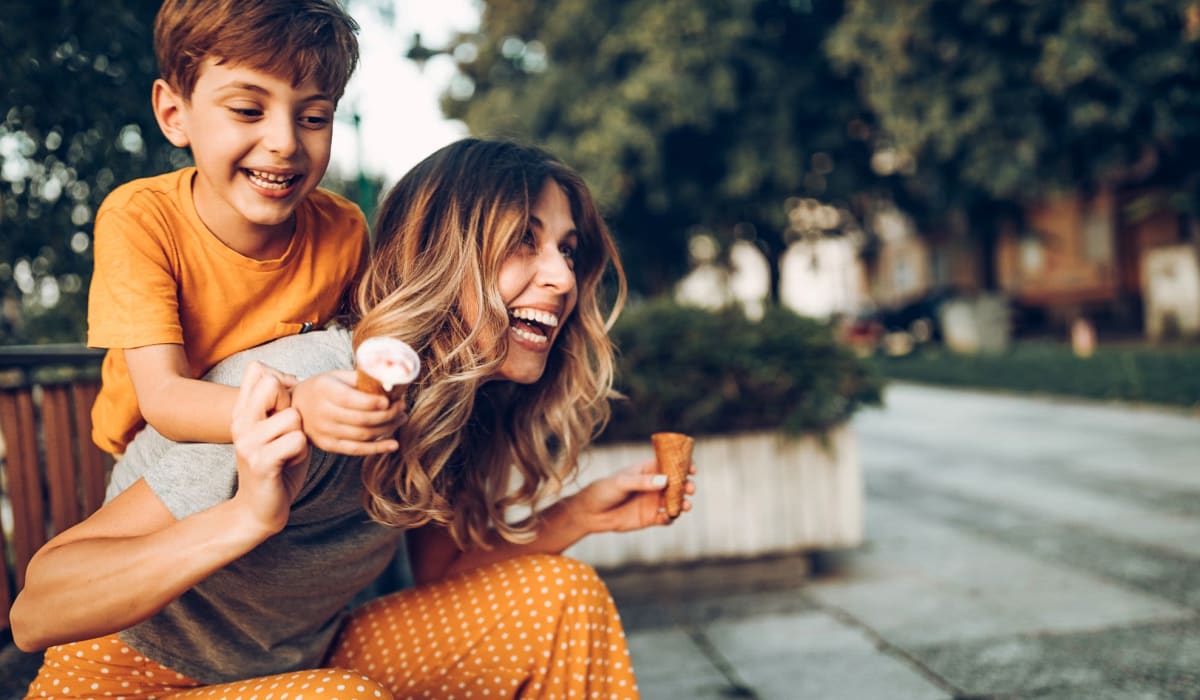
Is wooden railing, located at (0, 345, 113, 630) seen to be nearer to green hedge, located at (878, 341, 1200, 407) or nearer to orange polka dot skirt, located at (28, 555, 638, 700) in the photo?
orange polka dot skirt, located at (28, 555, 638, 700)

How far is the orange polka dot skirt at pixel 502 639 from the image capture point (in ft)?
5.78

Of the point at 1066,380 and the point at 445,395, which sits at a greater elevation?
the point at 445,395

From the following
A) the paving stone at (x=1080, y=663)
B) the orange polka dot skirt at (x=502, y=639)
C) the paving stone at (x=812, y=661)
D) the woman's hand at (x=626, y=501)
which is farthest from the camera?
the paving stone at (x=812, y=661)

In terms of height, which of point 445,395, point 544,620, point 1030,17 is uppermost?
point 1030,17

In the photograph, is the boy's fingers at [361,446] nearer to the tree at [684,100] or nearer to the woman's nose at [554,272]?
the woman's nose at [554,272]

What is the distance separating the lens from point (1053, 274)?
28.4 meters

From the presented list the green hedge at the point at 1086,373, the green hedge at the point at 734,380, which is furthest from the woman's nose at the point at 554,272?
the green hedge at the point at 1086,373

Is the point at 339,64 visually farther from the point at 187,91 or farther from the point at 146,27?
the point at 146,27

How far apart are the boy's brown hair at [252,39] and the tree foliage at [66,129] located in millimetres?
1564

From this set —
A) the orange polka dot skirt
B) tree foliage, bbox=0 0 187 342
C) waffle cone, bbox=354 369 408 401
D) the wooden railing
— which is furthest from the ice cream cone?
tree foliage, bbox=0 0 187 342

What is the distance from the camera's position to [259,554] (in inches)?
56.6

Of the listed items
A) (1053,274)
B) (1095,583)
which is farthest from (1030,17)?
(1053,274)

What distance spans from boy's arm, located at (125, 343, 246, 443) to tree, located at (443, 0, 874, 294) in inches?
534

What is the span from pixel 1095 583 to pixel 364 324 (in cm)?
390
